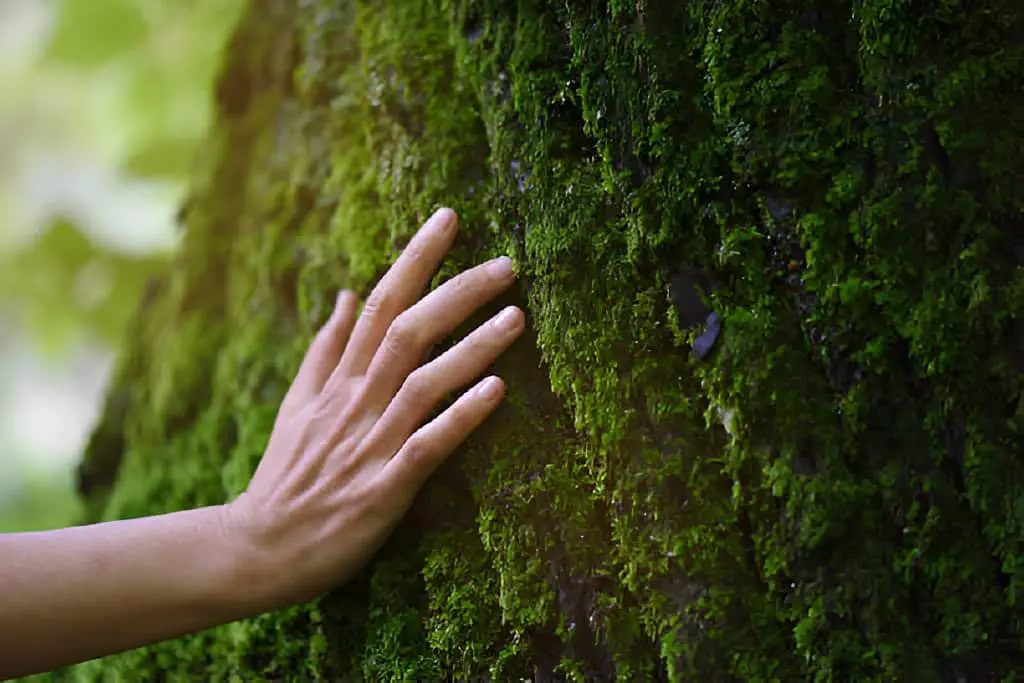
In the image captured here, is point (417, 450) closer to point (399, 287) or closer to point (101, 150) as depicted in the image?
point (399, 287)

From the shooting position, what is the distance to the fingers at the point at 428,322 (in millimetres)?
1376

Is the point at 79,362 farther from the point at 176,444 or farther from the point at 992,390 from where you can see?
the point at 992,390

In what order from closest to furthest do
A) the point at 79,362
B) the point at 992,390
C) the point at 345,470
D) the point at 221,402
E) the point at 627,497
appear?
the point at 992,390 < the point at 627,497 < the point at 345,470 < the point at 221,402 < the point at 79,362

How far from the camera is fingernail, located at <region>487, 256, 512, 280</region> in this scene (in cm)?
137

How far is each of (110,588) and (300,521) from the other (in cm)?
32

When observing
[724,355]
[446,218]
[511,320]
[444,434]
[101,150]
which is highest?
[101,150]

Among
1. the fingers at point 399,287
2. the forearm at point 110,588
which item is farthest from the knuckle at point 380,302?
the forearm at point 110,588

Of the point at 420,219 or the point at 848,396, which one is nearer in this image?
the point at 848,396

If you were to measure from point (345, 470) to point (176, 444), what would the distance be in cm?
111

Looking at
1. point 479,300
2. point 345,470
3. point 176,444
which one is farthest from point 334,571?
point 176,444

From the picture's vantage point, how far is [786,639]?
1.00 m

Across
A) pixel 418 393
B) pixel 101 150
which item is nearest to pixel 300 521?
pixel 418 393

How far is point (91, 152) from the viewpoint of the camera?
158 inches

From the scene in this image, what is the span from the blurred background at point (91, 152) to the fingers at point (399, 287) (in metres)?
2.42
